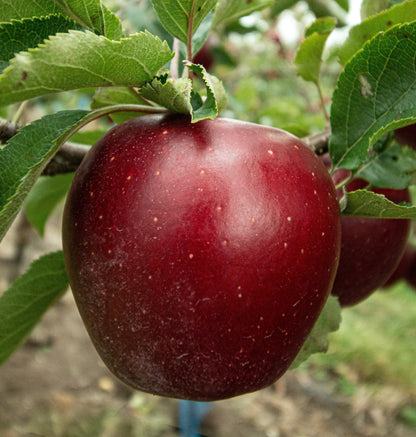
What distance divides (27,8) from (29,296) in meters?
0.31

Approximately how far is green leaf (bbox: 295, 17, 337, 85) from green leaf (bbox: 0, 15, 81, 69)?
324mm

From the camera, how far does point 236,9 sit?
1.93 feet

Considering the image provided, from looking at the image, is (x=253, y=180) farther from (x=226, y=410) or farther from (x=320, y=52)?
(x=226, y=410)

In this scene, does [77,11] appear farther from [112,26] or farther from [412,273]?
[412,273]

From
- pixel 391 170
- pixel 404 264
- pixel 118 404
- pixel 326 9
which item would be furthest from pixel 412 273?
pixel 118 404

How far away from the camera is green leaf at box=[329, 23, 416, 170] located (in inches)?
17.5

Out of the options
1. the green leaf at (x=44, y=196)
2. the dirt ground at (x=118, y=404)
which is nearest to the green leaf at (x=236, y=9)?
the green leaf at (x=44, y=196)

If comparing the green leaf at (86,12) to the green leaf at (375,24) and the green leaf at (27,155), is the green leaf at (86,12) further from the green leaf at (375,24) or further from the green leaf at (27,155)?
the green leaf at (375,24)

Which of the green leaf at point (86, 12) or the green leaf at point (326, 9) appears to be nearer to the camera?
the green leaf at point (86, 12)

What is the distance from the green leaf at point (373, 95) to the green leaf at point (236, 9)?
0.17m

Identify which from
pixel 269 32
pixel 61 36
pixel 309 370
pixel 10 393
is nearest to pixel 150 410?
pixel 10 393

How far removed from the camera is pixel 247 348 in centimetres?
43

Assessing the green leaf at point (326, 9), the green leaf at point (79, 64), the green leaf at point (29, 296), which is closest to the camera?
the green leaf at point (79, 64)

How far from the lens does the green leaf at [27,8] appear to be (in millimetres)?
406
